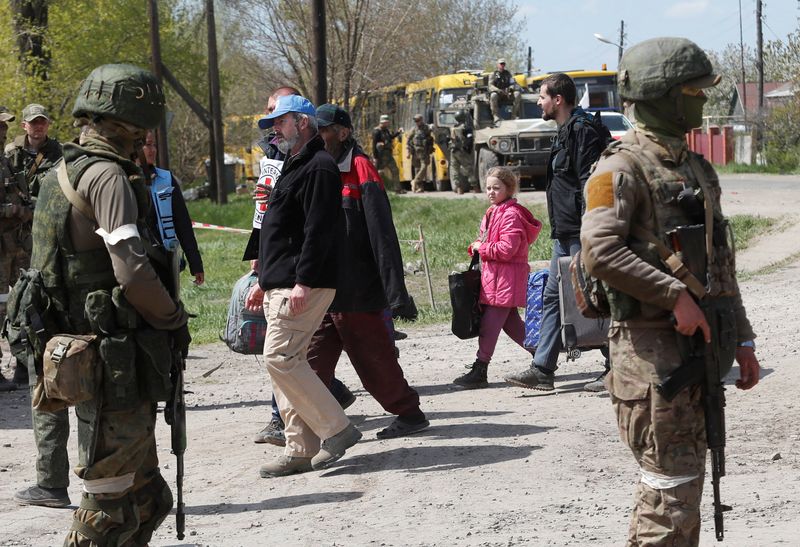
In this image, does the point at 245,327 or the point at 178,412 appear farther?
the point at 245,327

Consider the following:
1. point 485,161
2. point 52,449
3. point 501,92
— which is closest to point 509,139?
point 485,161

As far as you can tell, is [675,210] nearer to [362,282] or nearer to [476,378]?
[362,282]

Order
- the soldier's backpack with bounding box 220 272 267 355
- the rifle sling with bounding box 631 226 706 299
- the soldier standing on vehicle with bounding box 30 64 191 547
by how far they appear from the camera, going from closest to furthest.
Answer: the rifle sling with bounding box 631 226 706 299
the soldier standing on vehicle with bounding box 30 64 191 547
the soldier's backpack with bounding box 220 272 267 355

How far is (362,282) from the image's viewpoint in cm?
708

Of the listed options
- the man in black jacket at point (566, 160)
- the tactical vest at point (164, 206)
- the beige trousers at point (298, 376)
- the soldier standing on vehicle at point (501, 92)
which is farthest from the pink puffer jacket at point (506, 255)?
the soldier standing on vehicle at point (501, 92)

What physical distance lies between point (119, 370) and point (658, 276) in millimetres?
1908

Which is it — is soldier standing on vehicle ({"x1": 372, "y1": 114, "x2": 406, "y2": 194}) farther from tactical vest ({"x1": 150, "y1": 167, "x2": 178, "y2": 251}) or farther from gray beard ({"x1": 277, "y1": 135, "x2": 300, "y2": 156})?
gray beard ({"x1": 277, "y1": 135, "x2": 300, "y2": 156})

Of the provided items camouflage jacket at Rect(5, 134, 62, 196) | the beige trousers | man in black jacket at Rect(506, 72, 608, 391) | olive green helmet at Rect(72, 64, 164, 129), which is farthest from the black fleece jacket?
camouflage jacket at Rect(5, 134, 62, 196)

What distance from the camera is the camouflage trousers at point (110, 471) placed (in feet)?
14.5

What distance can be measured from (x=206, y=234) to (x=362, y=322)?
20133mm

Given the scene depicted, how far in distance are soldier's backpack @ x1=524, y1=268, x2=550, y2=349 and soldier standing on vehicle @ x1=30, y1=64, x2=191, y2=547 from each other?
15.1ft

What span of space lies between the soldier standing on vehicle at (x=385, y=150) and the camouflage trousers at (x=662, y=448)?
2537 cm

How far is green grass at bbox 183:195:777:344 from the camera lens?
1384cm

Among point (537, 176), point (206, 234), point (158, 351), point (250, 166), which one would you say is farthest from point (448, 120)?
point (158, 351)
